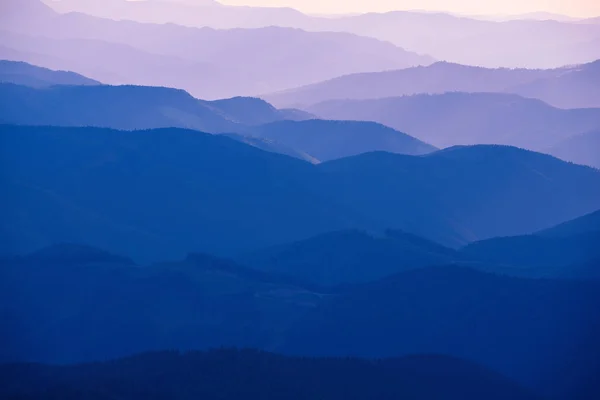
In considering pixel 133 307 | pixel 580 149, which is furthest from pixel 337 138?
pixel 133 307

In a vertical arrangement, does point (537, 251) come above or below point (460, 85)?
below

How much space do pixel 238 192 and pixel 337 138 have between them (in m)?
37.7

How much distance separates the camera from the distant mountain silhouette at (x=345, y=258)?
53625mm

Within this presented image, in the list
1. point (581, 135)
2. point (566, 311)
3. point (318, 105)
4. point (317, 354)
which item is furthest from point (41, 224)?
point (318, 105)

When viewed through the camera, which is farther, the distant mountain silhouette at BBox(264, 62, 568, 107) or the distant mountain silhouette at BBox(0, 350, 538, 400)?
the distant mountain silhouette at BBox(264, 62, 568, 107)

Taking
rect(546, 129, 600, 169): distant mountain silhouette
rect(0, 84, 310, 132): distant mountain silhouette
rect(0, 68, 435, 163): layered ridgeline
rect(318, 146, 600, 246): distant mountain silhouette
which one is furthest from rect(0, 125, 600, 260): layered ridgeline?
rect(546, 129, 600, 169): distant mountain silhouette

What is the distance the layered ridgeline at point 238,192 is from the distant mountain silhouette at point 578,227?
31.0 feet

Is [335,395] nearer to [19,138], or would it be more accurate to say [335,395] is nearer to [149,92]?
[19,138]

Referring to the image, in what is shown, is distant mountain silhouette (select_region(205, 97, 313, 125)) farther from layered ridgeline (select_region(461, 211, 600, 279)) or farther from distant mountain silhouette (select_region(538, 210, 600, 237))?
layered ridgeline (select_region(461, 211, 600, 279))

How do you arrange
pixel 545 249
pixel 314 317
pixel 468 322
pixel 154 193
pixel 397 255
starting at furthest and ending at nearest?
pixel 154 193, pixel 545 249, pixel 397 255, pixel 314 317, pixel 468 322

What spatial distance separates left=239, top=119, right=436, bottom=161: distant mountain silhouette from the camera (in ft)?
340

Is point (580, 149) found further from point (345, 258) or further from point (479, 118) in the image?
point (345, 258)

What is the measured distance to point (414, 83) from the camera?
573 ft

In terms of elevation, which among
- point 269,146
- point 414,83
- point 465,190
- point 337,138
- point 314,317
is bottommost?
point 314,317
